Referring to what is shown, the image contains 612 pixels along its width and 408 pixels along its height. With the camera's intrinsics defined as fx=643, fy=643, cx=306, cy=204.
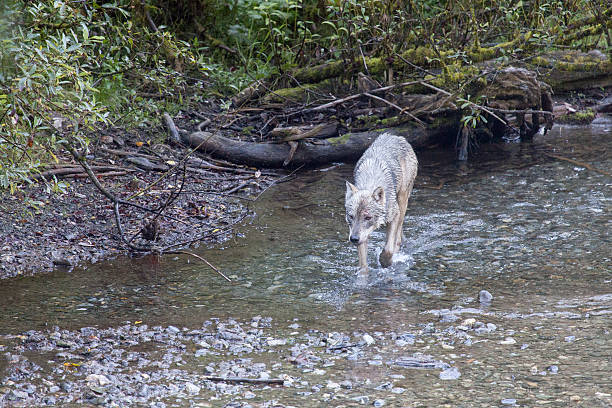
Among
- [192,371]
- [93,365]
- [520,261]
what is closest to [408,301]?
[520,261]

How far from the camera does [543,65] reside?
13.2m

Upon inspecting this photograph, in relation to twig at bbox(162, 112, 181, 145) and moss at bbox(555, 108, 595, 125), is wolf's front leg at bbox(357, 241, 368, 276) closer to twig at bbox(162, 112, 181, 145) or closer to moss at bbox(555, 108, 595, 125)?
twig at bbox(162, 112, 181, 145)

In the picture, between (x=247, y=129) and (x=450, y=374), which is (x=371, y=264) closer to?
(x=450, y=374)

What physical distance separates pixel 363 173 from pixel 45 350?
432 centimetres

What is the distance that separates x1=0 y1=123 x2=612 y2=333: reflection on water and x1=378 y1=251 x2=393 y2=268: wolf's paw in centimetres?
13

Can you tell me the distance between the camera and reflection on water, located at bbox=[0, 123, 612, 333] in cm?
650

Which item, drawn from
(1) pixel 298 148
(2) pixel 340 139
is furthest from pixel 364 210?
(2) pixel 340 139

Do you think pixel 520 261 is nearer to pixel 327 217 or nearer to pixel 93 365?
pixel 327 217

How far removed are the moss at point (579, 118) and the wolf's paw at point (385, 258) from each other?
835 cm

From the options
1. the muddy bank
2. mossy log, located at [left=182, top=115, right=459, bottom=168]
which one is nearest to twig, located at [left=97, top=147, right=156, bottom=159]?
the muddy bank

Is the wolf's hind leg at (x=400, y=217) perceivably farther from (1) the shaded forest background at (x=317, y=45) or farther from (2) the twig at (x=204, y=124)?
(2) the twig at (x=204, y=124)

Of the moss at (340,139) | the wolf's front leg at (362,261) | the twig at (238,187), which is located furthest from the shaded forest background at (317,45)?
the wolf's front leg at (362,261)

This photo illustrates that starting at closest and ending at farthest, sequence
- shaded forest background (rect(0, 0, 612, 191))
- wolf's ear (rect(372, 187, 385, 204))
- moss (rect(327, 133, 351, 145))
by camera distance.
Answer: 1. wolf's ear (rect(372, 187, 385, 204))
2. shaded forest background (rect(0, 0, 612, 191))
3. moss (rect(327, 133, 351, 145))

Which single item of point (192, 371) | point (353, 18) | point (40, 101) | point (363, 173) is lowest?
point (192, 371)
